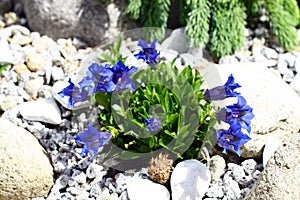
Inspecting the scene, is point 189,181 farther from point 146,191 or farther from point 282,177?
point 282,177

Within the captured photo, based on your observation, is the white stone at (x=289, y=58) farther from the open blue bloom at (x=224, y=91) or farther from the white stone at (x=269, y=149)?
the open blue bloom at (x=224, y=91)

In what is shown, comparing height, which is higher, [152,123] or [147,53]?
[147,53]

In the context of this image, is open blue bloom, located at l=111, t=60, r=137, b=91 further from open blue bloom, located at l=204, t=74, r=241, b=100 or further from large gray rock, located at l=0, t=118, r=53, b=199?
large gray rock, located at l=0, t=118, r=53, b=199

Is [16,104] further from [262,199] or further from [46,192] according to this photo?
[262,199]

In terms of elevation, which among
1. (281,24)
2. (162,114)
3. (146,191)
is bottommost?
(146,191)

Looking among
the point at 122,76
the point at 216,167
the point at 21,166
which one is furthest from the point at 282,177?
the point at 21,166

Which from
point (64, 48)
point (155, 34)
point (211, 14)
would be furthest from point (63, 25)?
point (211, 14)
